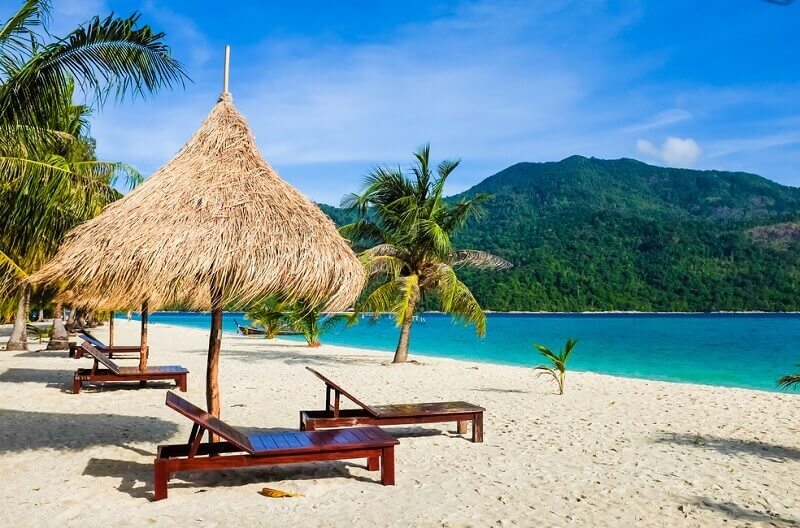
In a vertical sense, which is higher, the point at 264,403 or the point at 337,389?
the point at 337,389

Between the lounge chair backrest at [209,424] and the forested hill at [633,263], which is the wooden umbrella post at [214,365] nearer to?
the lounge chair backrest at [209,424]

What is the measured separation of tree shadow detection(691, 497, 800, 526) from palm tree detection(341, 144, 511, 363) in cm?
925

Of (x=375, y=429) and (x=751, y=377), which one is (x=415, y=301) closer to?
(x=375, y=429)

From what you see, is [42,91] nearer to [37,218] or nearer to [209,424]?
[37,218]

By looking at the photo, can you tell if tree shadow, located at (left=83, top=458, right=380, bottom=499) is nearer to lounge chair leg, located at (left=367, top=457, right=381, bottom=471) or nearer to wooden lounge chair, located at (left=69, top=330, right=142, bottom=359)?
lounge chair leg, located at (left=367, top=457, right=381, bottom=471)

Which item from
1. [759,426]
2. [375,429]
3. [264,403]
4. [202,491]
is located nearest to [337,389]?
[375,429]

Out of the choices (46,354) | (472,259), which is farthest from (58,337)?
(472,259)

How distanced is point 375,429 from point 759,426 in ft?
16.6

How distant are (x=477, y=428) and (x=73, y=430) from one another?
4.30m

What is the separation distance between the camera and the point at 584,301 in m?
65.0

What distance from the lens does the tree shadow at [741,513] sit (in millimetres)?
4129

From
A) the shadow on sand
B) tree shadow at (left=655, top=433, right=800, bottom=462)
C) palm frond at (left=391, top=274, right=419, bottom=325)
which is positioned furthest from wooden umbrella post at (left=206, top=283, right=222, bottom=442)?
the shadow on sand

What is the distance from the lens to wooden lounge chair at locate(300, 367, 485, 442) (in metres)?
6.13

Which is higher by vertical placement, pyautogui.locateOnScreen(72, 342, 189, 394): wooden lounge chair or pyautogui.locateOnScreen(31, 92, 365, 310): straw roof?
pyautogui.locateOnScreen(31, 92, 365, 310): straw roof
